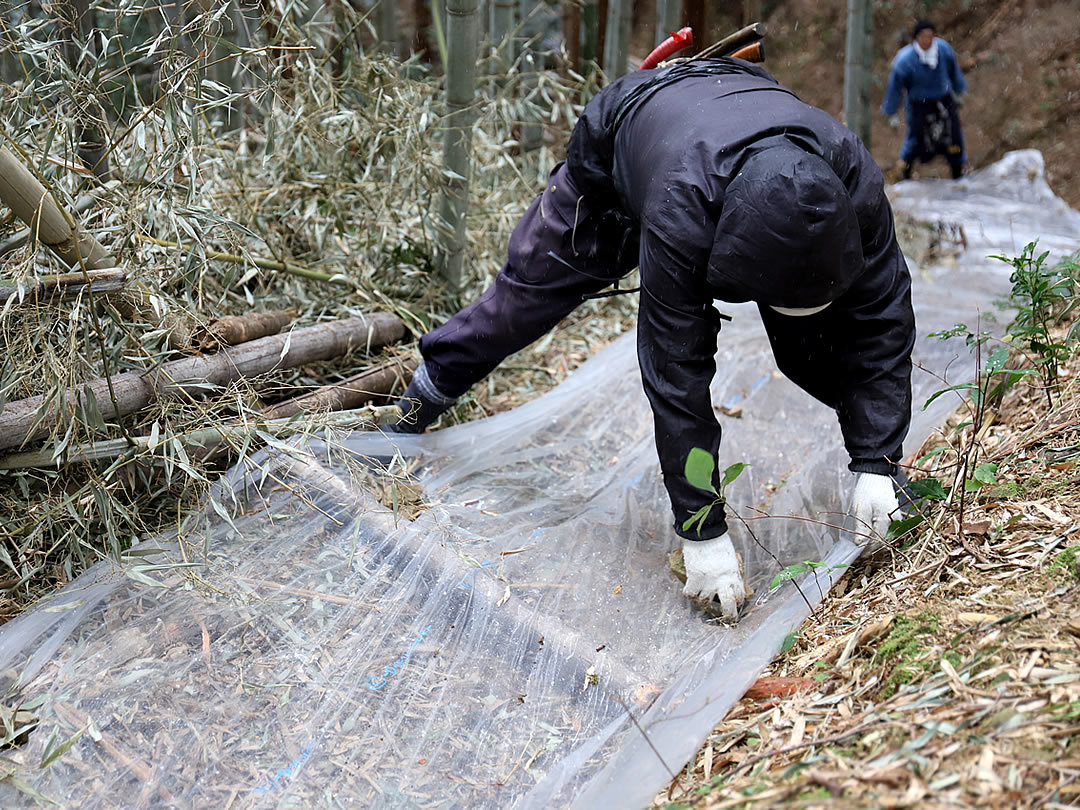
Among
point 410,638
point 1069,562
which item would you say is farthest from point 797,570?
point 410,638

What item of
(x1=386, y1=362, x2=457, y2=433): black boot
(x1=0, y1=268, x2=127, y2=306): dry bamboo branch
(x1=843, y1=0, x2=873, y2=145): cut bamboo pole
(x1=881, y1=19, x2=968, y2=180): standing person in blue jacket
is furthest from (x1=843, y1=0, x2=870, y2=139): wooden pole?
(x1=0, y1=268, x2=127, y2=306): dry bamboo branch

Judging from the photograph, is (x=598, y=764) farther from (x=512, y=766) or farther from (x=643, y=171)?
(x=643, y=171)

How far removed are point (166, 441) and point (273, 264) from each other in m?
0.88

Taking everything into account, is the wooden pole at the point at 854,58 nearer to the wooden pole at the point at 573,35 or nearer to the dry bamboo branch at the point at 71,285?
the wooden pole at the point at 573,35

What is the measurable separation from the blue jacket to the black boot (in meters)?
4.63

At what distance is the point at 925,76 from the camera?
5.65 metres

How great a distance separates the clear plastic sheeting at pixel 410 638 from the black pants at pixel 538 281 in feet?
0.77

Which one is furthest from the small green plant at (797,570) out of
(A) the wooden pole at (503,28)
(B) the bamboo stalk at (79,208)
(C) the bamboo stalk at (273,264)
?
(A) the wooden pole at (503,28)

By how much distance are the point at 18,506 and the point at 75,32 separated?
3.97 ft

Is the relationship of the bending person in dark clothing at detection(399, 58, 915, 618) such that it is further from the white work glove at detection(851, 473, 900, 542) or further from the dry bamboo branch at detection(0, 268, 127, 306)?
the dry bamboo branch at detection(0, 268, 127, 306)

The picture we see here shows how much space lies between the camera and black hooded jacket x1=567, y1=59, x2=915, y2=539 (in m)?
1.51

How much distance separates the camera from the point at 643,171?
1.84 metres

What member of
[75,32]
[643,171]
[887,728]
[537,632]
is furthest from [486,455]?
[75,32]

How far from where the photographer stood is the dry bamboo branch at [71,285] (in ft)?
5.91
